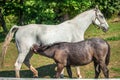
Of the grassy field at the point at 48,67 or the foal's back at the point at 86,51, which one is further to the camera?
the grassy field at the point at 48,67

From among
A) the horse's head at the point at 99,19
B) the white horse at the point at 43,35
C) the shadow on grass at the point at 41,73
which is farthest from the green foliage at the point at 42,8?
the white horse at the point at 43,35

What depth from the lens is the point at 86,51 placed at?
33.6ft

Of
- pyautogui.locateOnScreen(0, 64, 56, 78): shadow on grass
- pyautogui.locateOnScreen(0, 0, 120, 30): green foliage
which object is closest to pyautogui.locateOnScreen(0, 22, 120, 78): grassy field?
pyautogui.locateOnScreen(0, 64, 56, 78): shadow on grass

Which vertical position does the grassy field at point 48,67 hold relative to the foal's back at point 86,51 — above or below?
below

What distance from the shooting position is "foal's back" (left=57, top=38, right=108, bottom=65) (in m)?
10.2

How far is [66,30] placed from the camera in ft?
38.3

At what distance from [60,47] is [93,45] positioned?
88 cm

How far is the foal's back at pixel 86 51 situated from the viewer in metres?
10.2

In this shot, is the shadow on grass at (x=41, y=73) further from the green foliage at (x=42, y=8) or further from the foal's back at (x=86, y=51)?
the green foliage at (x=42, y=8)

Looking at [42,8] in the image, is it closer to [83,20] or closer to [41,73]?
[41,73]

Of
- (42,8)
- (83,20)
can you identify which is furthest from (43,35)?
(42,8)

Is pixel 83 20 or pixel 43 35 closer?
pixel 43 35

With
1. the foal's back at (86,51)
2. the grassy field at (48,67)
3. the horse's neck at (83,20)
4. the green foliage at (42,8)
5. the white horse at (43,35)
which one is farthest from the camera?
the green foliage at (42,8)

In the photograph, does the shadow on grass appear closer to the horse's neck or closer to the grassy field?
the grassy field
